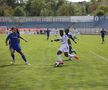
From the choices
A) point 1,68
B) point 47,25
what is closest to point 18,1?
point 47,25

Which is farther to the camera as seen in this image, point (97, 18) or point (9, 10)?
point (9, 10)

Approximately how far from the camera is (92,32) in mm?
105375

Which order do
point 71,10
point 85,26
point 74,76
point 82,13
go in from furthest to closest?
1. point 82,13
2. point 71,10
3. point 85,26
4. point 74,76

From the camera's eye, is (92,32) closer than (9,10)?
Yes

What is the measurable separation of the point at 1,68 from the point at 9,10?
133053 mm

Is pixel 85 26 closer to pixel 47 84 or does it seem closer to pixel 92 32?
pixel 92 32

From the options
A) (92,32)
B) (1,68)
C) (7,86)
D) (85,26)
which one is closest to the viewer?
(7,86)

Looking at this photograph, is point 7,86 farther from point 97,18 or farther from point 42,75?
point 97,18

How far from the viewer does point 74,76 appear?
1791 centimetres

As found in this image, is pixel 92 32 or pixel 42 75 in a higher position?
pixel 42 75

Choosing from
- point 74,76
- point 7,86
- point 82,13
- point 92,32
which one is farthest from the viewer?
point 82,13

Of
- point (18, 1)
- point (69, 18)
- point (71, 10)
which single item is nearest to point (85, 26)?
point (69, 18)

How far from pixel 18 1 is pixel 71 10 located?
26.9 metres

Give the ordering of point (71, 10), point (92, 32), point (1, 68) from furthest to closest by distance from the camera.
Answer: point (71, 10) < point (92, 32) < point (1, 68)
